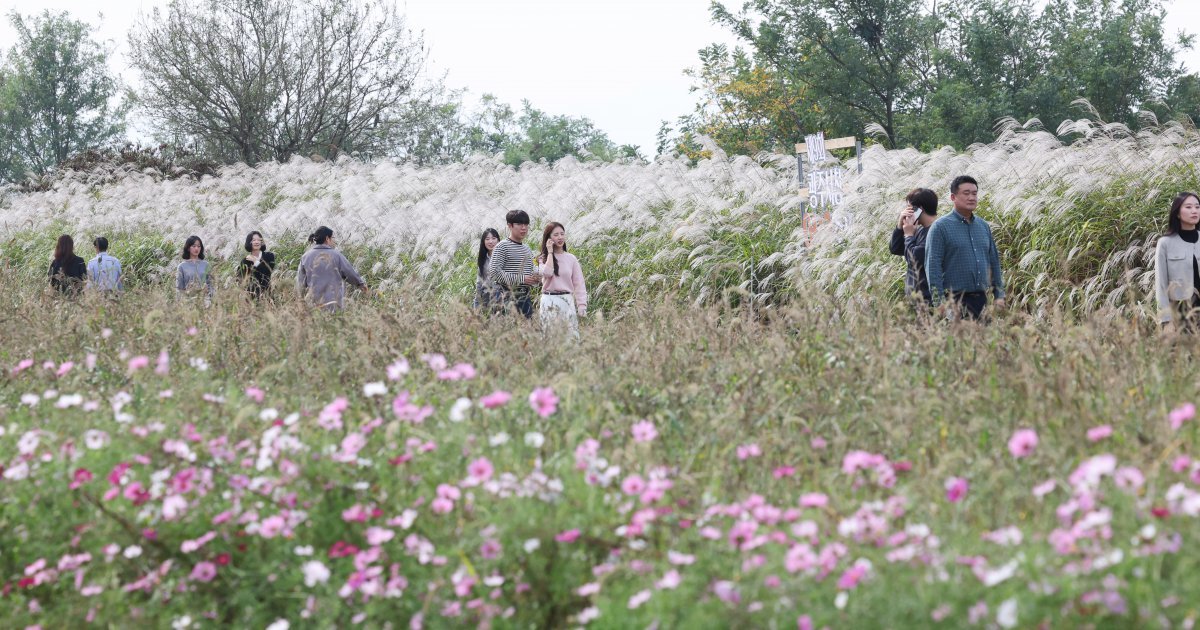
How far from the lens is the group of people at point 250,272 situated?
827 centimetres

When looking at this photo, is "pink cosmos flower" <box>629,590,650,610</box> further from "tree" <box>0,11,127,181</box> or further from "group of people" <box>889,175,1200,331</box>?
"tree" <box>0,11,127,181</box>

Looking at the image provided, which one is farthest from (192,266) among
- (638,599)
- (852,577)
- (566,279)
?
(852,577)

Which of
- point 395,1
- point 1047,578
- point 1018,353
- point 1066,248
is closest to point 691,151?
Answer: point 395,1

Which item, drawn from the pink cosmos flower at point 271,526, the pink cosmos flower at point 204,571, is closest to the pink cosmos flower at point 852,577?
the pink cosmos flower at point 271,526

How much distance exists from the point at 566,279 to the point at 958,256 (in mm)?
2917

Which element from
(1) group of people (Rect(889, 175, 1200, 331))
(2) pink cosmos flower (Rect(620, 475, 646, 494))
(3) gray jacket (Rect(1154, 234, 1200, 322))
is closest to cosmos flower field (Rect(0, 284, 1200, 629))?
(2) pink cosmos flower (Rect(620, 475, 646, 494))

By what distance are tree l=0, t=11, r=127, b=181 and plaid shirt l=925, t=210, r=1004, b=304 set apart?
152ft

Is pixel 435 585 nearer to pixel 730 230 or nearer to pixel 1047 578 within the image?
pixel 1047 578

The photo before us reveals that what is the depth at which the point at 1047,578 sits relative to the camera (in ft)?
7.51

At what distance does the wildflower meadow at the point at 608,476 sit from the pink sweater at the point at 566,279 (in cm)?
244

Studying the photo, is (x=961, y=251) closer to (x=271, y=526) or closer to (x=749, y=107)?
(x=271, y=526)

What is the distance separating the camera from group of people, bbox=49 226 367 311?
27.1ft

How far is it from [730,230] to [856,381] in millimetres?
5891

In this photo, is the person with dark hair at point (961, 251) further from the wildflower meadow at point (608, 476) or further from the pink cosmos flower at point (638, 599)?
the pink cosmos flower at point (638, 599)
